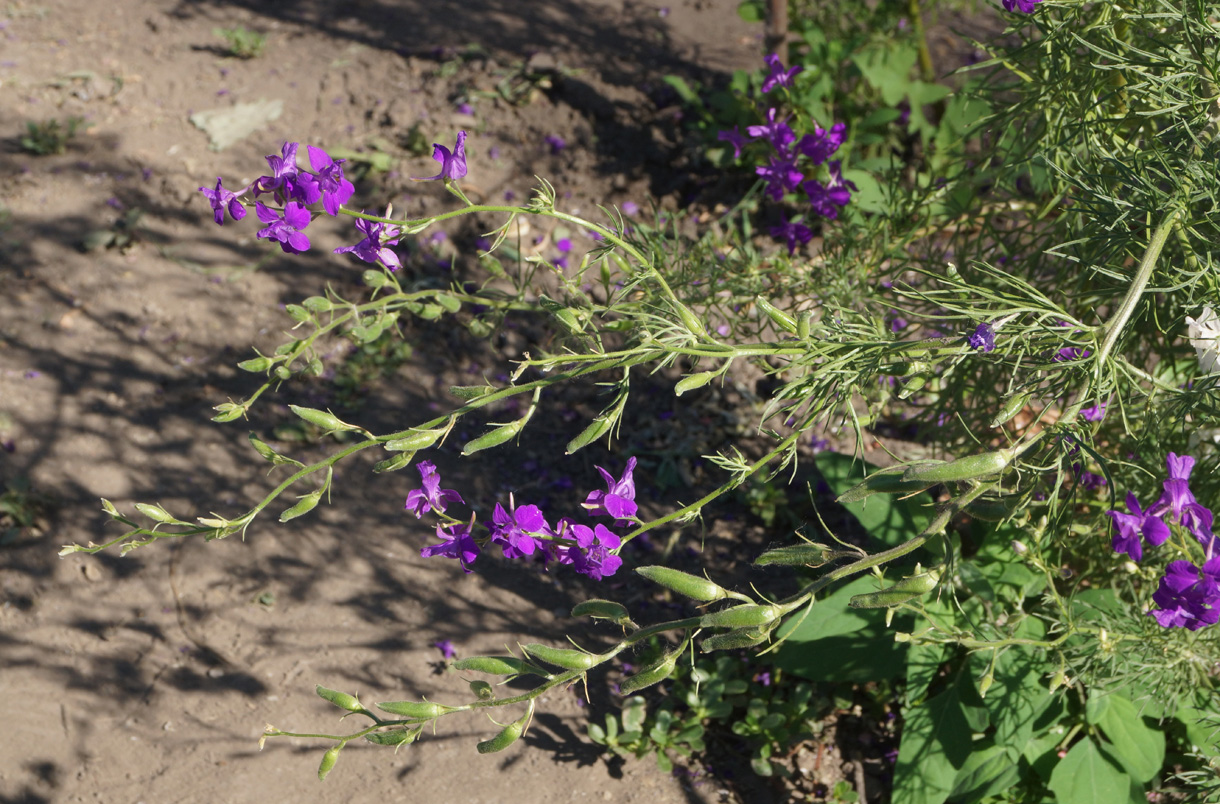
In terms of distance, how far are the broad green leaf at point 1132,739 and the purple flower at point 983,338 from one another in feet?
3.54

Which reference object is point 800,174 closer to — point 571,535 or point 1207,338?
point 1207,338

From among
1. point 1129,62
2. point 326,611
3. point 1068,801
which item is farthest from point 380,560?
point 1129,62

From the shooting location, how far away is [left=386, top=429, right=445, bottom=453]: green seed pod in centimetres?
155

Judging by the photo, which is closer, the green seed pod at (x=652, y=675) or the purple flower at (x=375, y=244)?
the green seed pod at (x=652, y=675)

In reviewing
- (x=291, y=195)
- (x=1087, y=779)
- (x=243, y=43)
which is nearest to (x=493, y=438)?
(x=291, y=195)

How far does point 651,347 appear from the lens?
157 centimetres

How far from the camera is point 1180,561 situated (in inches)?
54.4

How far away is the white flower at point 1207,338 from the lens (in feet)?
5.74

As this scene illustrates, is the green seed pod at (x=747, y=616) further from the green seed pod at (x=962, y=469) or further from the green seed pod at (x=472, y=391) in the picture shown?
the green seed pod at (x=472, y=391)

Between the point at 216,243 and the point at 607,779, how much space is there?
2.75 m

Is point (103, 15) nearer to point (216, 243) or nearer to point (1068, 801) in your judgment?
point (216, 243)

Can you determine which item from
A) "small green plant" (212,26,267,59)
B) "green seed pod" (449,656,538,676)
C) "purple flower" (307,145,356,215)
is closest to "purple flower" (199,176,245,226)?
"purple flower" (307,145,356,215)

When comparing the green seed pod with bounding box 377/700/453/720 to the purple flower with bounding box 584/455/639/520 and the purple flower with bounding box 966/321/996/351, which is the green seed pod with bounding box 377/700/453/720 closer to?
the purple flower with bounding box 584/455/639/520

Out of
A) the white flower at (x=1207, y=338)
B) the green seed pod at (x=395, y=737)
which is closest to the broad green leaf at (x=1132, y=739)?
the white flower at (x=1207, y=338)
